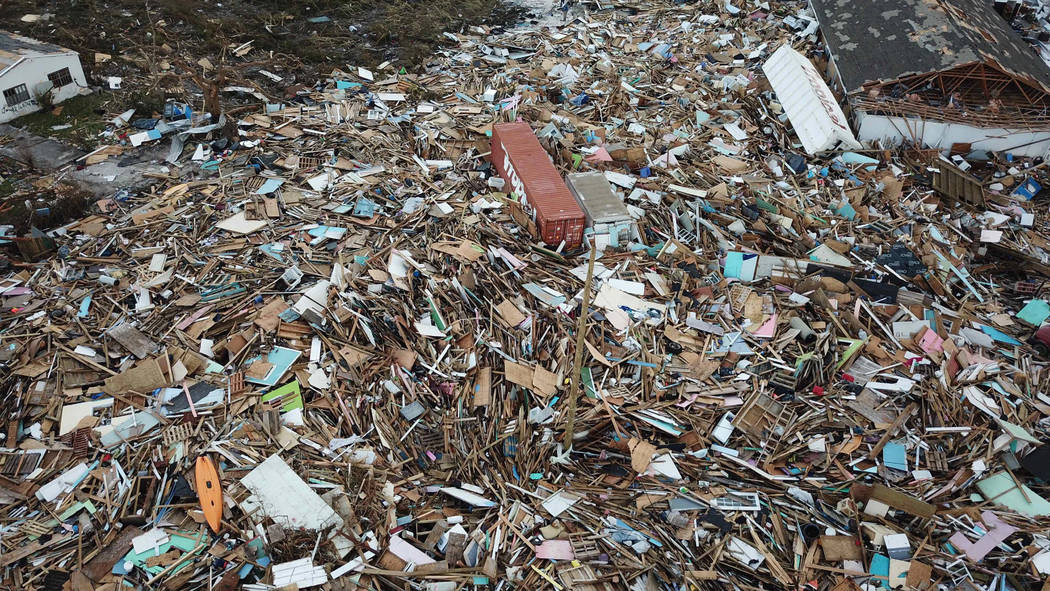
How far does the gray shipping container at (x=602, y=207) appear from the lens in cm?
1172

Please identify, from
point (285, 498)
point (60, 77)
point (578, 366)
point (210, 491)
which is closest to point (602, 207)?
point (578, 366)

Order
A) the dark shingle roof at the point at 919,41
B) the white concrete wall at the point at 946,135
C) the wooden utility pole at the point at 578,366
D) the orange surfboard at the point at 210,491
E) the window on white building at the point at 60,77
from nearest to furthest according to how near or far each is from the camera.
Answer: the orange surfboard at the point at 210,491 < the wooden utility pole at the point at 578,366 < the white concrete wall at the point at 946,135 < the dark shingle roof at the point at 919,41 < the window on white building at the point at 60,77

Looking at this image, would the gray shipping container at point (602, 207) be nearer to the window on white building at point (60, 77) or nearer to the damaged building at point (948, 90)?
the damaged building at point (948, 90)

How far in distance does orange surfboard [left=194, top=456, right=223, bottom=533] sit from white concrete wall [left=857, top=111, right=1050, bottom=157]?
1509cm

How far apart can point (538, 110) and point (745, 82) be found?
6.16 m

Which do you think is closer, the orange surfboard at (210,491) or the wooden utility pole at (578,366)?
the orange surfboard at (210,491)

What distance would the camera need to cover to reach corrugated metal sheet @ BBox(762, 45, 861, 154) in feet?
47.9

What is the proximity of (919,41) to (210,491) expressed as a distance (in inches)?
713

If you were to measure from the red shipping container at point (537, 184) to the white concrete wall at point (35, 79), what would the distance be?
1101 centimetres

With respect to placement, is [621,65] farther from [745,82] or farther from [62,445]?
[62,445]

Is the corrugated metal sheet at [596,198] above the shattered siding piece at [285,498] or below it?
above

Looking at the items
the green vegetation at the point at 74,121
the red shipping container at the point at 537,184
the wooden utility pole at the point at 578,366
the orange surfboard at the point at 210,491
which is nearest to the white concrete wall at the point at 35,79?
the green vegetation at the point at 74,121

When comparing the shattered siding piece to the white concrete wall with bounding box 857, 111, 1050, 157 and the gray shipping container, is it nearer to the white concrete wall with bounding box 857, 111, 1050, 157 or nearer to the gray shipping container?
the gray shipping container

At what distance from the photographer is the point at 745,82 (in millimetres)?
17500
